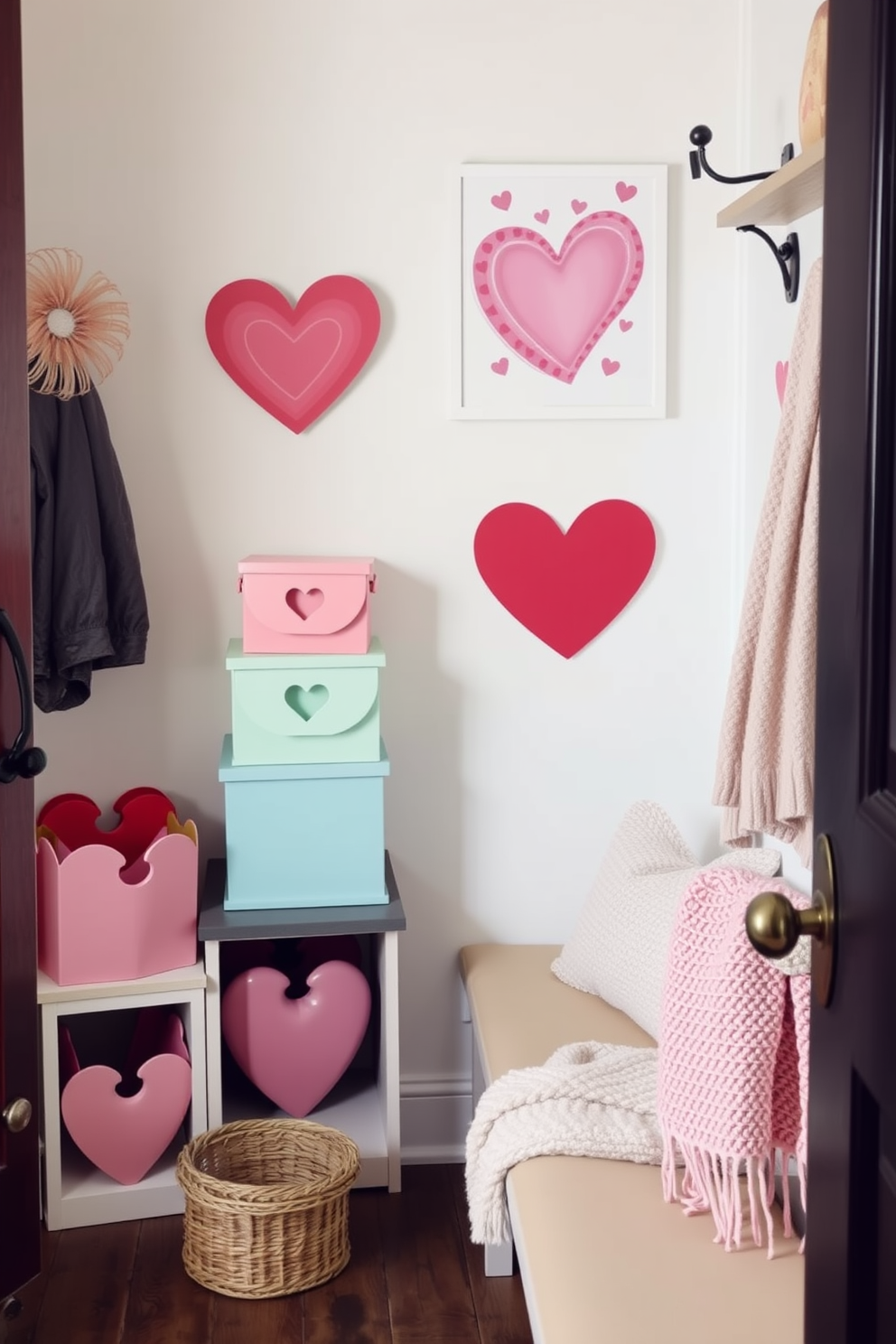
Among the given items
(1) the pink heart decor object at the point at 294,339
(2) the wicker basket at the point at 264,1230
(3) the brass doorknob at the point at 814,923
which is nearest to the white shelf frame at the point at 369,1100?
(2) the wicker basket at the point at 264,1230

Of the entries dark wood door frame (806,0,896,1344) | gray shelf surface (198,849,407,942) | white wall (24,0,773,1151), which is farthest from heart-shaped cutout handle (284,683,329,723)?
dark wood door frame (806,0,896,1344)

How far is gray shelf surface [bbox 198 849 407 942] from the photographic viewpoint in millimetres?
2383

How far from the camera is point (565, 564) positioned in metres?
2.68

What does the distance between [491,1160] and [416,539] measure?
121 cm

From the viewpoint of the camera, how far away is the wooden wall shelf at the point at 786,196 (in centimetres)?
173

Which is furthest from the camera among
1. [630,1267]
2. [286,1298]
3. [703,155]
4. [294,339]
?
[294,339]

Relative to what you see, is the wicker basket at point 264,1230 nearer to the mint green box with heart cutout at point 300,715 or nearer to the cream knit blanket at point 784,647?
the mint green box with heart cutout at point 300,715

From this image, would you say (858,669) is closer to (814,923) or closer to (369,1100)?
(814,923)

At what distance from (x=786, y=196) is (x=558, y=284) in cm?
74

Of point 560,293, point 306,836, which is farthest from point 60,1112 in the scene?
point 560,293

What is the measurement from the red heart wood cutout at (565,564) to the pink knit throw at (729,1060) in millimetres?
1011

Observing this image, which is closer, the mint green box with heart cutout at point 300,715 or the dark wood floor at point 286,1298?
the dark wood floor at point 286,1298

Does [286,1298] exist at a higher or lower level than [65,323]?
lower

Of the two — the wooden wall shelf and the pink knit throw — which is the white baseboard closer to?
the pink knit throw
